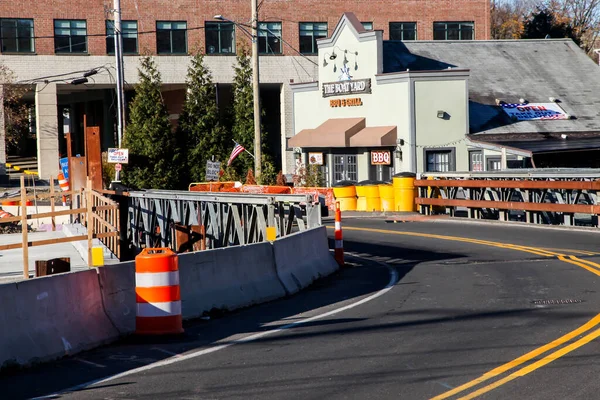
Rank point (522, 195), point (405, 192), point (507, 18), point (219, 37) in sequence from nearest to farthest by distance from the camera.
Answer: point (522, 195) → point (405, 192) → point (219, 37) → point (507, 18)

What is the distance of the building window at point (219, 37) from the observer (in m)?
57.4

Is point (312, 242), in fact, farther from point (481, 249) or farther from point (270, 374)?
point (270, 374)

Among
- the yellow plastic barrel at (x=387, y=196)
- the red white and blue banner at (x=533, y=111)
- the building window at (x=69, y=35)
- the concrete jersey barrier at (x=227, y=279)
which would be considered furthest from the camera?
the building window at (x=69, y=35)

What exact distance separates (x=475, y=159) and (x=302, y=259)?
83.4ft

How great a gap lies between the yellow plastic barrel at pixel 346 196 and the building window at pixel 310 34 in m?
23.2

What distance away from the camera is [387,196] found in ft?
119

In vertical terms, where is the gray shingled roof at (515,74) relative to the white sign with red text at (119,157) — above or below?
above

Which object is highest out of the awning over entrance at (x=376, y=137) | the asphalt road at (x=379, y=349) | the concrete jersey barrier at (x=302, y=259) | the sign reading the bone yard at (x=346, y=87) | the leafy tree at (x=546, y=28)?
the leafy tree at (x=546, y=28)

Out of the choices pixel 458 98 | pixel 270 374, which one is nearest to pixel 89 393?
pixel 270 374

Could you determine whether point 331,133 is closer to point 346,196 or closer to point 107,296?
point 346,196

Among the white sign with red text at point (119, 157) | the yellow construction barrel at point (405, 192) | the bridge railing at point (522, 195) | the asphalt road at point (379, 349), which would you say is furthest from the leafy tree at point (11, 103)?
the asphalt road at point (379, 349)

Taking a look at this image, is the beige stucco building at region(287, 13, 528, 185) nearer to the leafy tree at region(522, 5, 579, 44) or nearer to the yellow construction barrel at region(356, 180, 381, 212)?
the yellow construction barrel at region(356, 180, 381, 212)

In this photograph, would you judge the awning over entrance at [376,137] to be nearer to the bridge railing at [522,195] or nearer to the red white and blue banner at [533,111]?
the bridge railing at [522,195]

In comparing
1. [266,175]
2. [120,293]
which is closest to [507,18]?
[266,175]
